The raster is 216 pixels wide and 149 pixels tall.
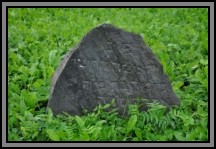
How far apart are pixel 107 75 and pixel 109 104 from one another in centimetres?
31

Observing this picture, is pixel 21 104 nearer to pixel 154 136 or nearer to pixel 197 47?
pixel 154 136

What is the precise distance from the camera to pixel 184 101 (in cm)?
444

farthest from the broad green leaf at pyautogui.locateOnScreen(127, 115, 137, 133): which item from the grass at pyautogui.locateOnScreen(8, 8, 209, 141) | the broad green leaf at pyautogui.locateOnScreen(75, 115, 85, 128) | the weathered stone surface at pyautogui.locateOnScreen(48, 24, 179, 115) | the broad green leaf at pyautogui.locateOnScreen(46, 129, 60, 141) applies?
the broad green leaf at pyautogui.locateOnScreen(46, 129, 60, 141)

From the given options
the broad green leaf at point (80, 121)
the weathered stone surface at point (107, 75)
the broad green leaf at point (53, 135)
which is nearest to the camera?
the broad green leaf at point (53, 135)

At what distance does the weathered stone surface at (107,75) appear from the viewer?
3947 mm

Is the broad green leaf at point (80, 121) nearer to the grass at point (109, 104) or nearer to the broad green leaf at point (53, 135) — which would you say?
the grass at point (109, 104)


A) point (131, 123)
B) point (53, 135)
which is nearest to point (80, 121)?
point (53, 135)

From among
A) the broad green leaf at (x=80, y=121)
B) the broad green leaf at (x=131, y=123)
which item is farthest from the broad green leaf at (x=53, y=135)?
the broad green leaf at (x=131, y=123)

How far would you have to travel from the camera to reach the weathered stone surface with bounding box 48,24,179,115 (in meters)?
3.95

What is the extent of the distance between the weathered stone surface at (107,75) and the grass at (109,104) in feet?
0.44

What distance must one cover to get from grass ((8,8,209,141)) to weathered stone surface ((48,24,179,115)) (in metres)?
0.14

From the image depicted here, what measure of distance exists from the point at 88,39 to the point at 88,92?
0.56 m

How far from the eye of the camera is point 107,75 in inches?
161

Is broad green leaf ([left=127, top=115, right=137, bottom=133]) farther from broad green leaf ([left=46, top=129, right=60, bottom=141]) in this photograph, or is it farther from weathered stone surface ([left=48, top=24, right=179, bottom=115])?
broad green leaf ([left=46, top=129, right=60, bottom=141])
